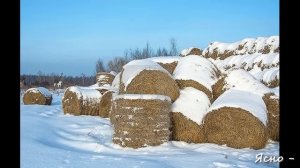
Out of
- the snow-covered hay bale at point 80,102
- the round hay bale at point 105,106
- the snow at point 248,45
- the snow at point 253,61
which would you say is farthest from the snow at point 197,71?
the snow at point 248,45

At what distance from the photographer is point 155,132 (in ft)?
22.4

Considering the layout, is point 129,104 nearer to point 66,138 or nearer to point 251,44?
point 66,138

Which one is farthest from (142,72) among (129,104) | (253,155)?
(253,155)

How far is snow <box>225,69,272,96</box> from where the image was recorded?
319 inches

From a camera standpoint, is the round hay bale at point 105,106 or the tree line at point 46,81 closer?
the round hay bale at point 105,106

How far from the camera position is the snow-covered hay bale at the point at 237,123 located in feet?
22.5

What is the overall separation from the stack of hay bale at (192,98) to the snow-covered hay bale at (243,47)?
12.3 meters

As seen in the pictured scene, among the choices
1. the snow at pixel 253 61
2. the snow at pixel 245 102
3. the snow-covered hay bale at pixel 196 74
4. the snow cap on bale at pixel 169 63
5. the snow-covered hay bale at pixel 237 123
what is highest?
the snow at pixel 253 61

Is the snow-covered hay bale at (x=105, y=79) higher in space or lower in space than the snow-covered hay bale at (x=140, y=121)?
higher

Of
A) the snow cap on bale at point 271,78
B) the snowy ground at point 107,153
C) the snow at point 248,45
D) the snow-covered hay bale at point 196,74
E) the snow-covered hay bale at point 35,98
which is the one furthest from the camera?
the snow at point 248,45

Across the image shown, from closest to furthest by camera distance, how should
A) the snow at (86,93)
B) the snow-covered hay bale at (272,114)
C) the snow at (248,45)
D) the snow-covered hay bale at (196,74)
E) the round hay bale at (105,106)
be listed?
the snow-covered hay bale at (272,114) → the snow-covered hay bale at (196,74) → the round hay bale at (105,106) → the snow at (86,93) → the snow at (248,45)

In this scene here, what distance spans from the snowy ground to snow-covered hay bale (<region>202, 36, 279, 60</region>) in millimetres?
14364

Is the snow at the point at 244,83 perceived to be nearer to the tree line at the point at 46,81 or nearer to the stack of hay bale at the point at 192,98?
the stack of hay bale at the point at 192,98

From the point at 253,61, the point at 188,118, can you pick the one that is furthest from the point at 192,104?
the point at 253,61
